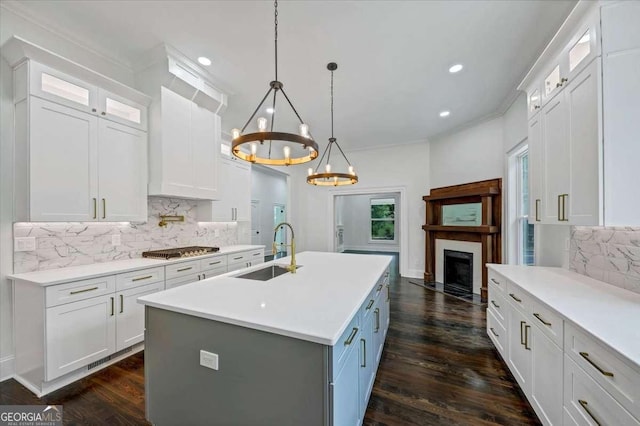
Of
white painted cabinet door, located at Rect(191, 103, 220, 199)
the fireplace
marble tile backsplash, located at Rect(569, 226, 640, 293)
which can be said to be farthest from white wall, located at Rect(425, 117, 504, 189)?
white painted cabinet door, located at Rect(191, 103, 220, 199)

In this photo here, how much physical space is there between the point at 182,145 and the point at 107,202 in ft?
3.40

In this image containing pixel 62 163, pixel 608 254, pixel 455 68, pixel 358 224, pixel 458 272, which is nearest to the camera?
pixel 608 254

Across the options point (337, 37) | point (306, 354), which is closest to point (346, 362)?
point (306, 354)

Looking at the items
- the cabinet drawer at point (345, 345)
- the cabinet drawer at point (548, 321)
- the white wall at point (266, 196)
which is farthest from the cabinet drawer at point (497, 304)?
the white wall at point (266, 196)

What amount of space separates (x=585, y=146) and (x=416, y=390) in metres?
2.14

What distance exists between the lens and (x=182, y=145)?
310cm

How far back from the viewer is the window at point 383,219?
10242mm

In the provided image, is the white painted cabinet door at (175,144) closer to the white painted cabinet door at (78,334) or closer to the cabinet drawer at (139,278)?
the cabinet drawer at (139,278)

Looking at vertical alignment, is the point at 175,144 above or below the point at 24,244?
above

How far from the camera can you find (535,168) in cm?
230

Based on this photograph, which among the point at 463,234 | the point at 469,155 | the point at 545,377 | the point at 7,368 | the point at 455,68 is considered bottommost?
the point at 7,368

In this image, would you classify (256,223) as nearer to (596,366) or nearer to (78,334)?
(78,334)

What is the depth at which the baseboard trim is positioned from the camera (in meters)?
2.08

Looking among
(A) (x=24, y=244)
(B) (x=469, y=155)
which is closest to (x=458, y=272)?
(B) (x=469, y=155)
